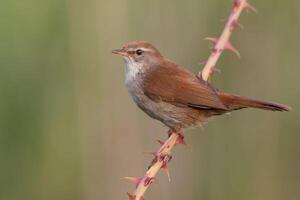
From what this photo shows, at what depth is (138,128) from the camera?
4.96 metres

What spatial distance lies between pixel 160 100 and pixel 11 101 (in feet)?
4.26

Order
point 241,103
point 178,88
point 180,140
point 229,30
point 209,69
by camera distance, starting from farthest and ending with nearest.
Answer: point 178,88, point 241,103, point 180,140, point 209,69, point 229,30

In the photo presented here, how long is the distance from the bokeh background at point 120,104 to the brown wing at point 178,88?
93cm

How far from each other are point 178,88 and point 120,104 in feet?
4.31

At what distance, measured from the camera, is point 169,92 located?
149 inches

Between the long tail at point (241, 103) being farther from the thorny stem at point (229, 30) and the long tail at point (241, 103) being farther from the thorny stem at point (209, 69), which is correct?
the thorny stem at point (229, 30)

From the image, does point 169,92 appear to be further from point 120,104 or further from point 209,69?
point 120,104

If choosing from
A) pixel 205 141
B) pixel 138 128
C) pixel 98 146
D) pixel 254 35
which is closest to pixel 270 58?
pixel 254 35

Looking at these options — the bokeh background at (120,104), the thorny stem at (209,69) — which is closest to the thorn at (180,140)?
the thorny stem at (209,69)

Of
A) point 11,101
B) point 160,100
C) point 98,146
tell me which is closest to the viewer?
point 160,100

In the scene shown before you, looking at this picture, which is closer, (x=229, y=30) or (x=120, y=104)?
(x=229, y=30)

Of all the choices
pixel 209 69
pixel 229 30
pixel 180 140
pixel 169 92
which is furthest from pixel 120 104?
pixel 229 30

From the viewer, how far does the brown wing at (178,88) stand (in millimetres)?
3629

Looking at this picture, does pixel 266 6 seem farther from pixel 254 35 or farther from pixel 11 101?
pixel 11 101
